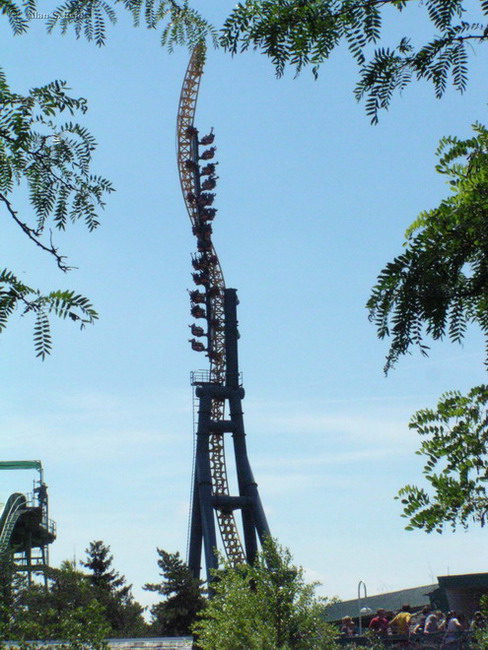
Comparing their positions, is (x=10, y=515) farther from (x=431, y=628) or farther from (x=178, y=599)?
(x=431, y=628)

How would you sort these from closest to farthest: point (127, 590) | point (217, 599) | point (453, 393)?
point (453, 393) < point (217, 599) < point (127, 590)

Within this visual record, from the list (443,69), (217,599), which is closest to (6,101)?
(443,69)

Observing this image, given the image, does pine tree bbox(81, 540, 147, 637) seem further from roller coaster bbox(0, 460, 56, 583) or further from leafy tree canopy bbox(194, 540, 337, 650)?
leafy tree canopy bbox(194, 540, 337, 650)

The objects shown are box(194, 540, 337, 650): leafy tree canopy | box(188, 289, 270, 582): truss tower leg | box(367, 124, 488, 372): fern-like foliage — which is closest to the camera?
box(367, 124, 488, 372): fern-like foliage

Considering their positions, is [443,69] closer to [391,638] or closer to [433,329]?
[433,329]

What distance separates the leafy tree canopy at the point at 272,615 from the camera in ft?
55.7

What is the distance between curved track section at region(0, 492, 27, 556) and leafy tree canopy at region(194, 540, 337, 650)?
25559 mm

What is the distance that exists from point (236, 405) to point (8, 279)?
40587 millimetres

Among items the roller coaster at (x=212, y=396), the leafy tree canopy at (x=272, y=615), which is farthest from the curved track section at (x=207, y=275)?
the leafy tree canopy at (x=272, y=615)

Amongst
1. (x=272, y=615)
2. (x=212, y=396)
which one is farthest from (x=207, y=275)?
(x=272, y=615)

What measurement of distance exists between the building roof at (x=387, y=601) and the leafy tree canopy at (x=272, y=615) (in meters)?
24.9

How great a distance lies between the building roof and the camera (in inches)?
1645

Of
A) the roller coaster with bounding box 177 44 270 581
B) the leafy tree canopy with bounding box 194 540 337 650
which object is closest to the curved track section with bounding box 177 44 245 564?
the roller coaster with bounding box 177 44 270 581

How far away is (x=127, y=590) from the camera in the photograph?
53.8m
